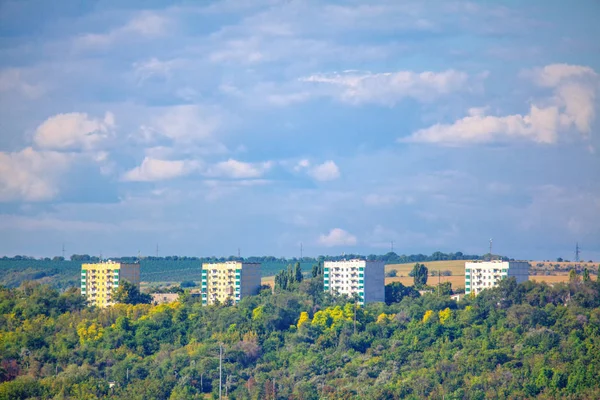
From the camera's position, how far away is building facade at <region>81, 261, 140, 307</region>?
11281 cm

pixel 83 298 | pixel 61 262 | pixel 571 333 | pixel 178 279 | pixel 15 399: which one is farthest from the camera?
pixel 61 262

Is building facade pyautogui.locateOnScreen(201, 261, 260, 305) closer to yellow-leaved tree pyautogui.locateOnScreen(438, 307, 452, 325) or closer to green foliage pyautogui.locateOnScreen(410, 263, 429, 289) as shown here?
green foliage pyautogui.locateOnScreen(410, 263, 429, 289)

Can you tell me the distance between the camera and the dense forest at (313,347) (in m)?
74.9

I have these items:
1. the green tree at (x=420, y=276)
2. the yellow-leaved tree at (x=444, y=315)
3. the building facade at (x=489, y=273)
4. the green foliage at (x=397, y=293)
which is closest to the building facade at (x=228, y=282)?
the green foliage at (x=397, y=293)

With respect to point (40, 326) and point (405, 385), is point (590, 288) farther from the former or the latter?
point (40, 326)

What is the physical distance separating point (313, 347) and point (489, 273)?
22561mm

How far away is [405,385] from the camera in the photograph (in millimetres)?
75375

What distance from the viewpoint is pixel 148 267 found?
6506 inches

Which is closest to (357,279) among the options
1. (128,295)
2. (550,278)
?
(128,295)

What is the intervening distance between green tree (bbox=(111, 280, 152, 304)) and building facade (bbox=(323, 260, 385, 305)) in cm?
1740

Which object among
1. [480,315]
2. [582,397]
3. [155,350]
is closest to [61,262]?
[155,350]

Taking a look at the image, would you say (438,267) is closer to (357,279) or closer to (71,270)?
(357,279)

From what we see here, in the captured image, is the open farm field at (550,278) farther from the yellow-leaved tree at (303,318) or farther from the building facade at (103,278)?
the building facade at (103,278)

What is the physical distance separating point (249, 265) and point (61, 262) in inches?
2689
